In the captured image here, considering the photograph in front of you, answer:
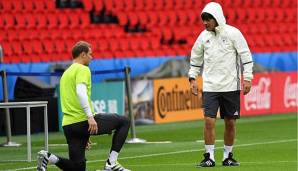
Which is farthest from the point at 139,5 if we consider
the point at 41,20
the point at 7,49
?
the point at 7,49

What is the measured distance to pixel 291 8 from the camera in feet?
114

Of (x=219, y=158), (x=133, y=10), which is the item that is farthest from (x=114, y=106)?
(x=219, y=158)

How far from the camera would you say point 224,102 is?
14125 millimetres

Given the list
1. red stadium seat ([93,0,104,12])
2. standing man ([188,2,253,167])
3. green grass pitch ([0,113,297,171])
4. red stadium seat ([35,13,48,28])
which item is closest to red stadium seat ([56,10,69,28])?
red stadium seat ([35,13,48,28])

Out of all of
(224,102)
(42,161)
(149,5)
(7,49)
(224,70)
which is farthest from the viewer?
(149,5)

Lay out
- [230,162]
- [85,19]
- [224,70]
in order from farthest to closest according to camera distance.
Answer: [85,19]
[224,70]
[230,162]

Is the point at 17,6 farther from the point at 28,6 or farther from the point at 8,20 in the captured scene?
the point at 8,20

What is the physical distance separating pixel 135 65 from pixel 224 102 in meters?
13.4

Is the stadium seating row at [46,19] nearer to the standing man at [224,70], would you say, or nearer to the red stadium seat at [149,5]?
the red stadium seat at [149,5]

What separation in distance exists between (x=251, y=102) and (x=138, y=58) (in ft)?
11.3

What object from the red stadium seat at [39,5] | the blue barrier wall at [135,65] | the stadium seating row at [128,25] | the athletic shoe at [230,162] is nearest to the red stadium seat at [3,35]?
the stadium seating row at [128,25]

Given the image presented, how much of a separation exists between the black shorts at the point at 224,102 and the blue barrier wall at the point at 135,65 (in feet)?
29.3

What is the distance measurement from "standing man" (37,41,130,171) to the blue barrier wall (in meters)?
10.4

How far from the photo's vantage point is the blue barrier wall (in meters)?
24.2
